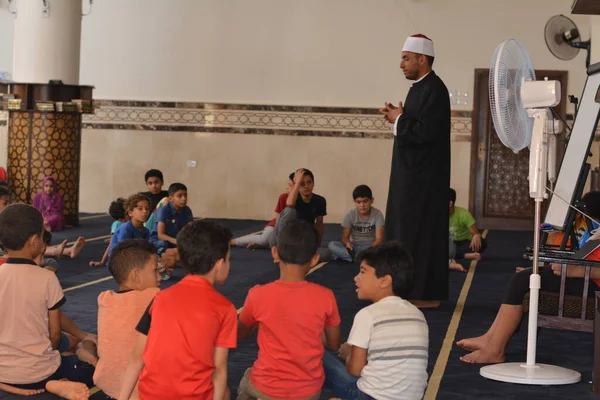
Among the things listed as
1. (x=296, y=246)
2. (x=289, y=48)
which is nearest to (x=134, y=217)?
(x=296, y=246)

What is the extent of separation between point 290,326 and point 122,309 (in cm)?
66

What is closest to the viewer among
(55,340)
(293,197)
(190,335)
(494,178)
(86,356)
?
(190,335)

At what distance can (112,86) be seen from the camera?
454 inches

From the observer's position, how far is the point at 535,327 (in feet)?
12.8

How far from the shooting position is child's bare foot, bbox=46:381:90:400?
11.2ft

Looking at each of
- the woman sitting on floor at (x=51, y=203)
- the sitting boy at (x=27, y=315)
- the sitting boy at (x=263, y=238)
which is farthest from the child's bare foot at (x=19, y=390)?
the woman sitting on floor at (x=51, y=203)

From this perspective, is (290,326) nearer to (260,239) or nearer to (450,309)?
(450,309)

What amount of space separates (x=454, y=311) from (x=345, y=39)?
618cm

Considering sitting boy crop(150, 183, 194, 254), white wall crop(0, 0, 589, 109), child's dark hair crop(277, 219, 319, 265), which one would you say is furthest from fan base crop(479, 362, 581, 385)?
white wall crop(0, 0, 589, 109)

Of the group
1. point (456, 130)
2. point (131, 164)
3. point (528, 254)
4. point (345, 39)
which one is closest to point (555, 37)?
point (456, 130)

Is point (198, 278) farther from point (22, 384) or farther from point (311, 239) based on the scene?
point (22, 384)

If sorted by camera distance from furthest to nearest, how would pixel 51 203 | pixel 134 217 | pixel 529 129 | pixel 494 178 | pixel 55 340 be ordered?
pixel 494 178 → pixel 51 203 → pixel 134 217 → pixel 529 129 → pixel 55 340

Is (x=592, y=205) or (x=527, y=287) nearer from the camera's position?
(x=527, y=287)

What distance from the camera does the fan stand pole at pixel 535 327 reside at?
385 cm
